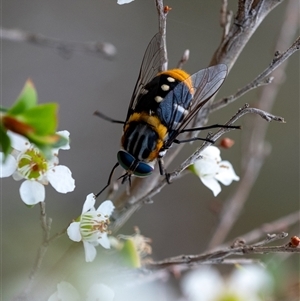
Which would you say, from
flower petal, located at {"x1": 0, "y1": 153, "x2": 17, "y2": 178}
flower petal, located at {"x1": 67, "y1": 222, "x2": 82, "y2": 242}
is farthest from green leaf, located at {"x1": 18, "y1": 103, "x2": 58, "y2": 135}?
flower petal, located at {"x1": 67, "y1": 222, "x2": 82, "y2": 242}

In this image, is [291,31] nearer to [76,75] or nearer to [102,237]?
[102,237]

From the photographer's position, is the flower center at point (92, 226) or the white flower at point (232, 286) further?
the white flower at point (232, 286)

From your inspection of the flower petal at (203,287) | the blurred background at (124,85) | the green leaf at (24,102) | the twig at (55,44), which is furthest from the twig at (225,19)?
the blurred background at (124,85)

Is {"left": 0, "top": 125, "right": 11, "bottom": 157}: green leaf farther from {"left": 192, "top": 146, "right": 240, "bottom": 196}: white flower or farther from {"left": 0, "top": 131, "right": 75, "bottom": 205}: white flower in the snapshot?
{"left": 192, "top": 146, "right": 240, "bottom": 196}: white flower

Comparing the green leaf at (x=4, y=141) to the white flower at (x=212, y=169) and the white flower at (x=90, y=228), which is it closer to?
the white flower at (x=90, y=228)

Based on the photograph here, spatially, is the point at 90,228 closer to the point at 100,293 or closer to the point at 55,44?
the point at 100,293

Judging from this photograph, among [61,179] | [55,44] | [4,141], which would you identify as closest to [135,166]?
[61,179]
